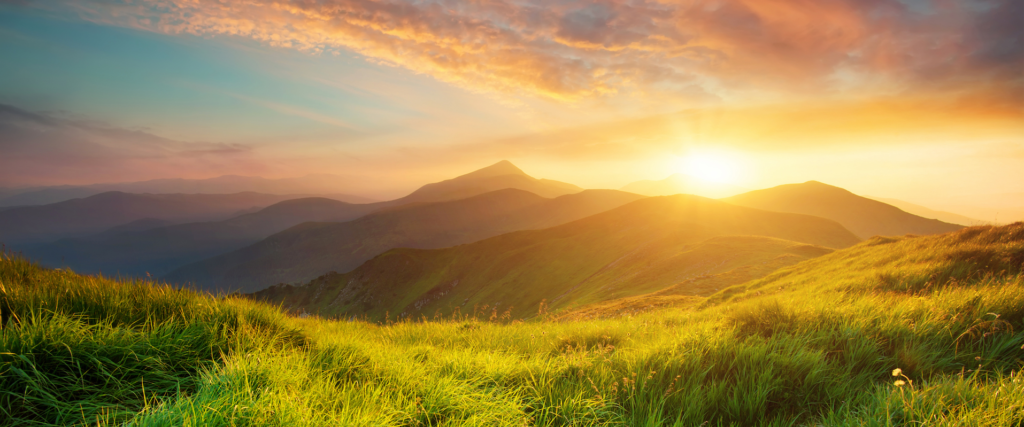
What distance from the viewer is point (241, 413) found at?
2514mm

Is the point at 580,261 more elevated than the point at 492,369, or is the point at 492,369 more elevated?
Answer: the point at 492,369

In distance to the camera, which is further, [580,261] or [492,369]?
[580,261]

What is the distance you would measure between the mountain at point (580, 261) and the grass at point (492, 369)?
97.6 ft

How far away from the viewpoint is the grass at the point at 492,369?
2.91 meters

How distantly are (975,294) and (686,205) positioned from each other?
377 feet

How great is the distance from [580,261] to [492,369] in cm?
8224

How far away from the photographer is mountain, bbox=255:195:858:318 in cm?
3944

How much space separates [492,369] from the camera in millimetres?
4137

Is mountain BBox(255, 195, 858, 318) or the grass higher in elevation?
the grass

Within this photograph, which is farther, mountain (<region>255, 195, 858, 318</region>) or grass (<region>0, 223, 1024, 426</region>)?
mountain (<region>255, 195, 858, 318</region>)

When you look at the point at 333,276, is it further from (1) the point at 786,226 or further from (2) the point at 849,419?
(2) the point at 849,419

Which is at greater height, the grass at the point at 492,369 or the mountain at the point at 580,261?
the grass at the point at 492,369

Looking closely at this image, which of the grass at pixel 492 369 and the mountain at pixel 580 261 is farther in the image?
the mountain at pixel 580 261

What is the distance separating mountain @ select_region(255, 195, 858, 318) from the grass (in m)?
29.7
